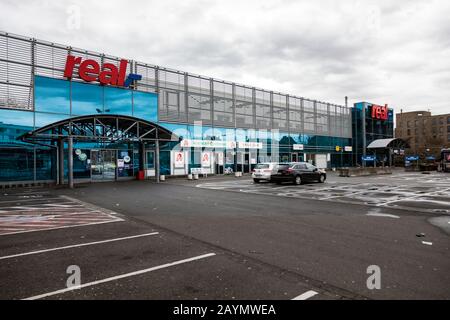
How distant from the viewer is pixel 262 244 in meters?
6.48

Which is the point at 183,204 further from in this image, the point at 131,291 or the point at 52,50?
the point at 52,50

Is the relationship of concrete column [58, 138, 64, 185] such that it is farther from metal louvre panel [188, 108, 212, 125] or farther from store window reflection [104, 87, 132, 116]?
metal louvre panel [188, 108, 212, 125]

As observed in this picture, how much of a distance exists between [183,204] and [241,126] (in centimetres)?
2512

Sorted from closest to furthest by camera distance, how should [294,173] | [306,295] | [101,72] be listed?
[306,295] < [294,173] < [101,72]

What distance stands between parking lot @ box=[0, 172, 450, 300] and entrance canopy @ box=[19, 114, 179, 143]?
11201 millimetres

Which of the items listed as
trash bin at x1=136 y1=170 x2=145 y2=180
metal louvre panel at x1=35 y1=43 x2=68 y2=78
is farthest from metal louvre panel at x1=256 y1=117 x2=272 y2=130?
metal louvre panel at x1=35 y1=43 x2=68 y2=78

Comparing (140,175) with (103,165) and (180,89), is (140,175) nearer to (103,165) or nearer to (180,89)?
(103,165)

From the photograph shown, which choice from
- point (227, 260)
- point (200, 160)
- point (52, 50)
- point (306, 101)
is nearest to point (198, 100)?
point (200, 160)

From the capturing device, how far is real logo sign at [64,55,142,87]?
78.2 ft

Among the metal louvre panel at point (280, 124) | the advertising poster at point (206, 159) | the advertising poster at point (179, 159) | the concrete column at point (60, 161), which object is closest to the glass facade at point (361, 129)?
the metal louvre panel at point (280, 124)

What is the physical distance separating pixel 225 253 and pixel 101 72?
23.7 metres

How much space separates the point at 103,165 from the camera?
85.6 feet

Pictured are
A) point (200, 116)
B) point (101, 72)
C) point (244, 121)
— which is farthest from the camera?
point (244, 121)

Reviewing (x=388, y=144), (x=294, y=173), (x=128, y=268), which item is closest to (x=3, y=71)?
(x=294, y=173)
